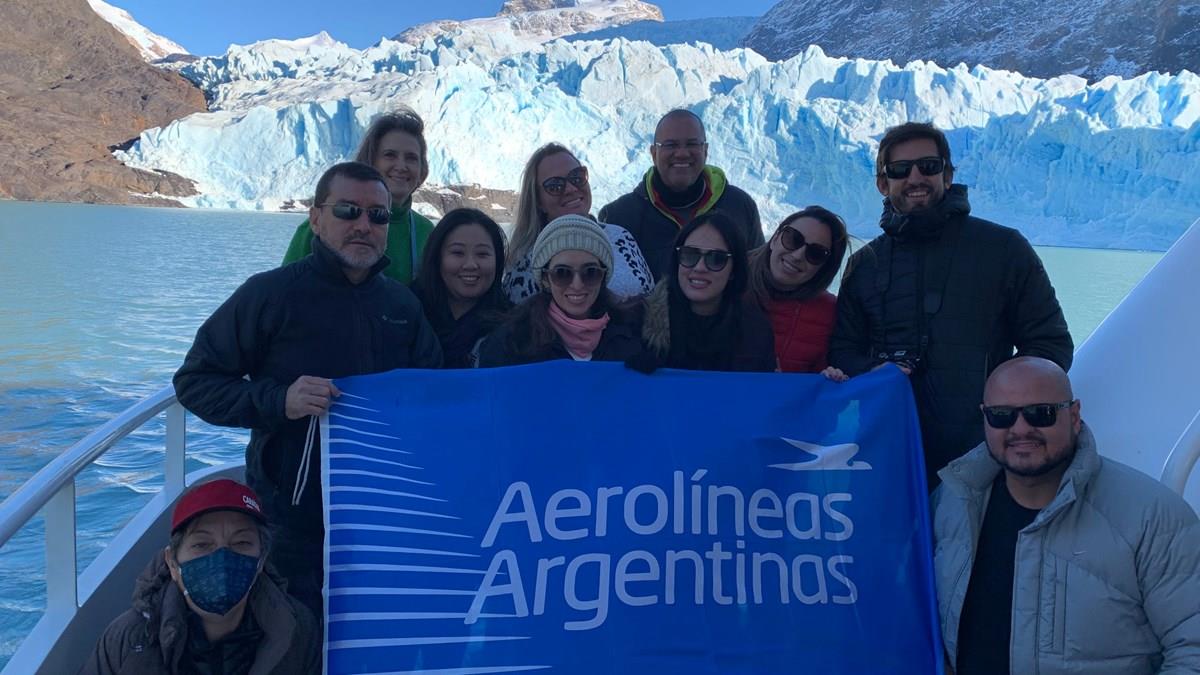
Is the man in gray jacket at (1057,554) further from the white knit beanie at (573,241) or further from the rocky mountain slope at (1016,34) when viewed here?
the rocky mountain slope at (1016,34)

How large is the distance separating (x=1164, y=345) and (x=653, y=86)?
3579 cm

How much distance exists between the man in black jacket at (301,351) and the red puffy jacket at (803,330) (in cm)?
108

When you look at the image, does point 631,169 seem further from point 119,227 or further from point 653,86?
point 119,227

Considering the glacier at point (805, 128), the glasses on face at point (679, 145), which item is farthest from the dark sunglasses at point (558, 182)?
the glacier at point (805, 128)

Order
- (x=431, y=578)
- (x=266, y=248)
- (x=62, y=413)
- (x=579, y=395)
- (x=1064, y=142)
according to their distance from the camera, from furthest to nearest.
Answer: (x=1064, y=142) < (x=266, y=248) < (x=62, y=413) < (x=579, y=395) < (x=431, y=578)

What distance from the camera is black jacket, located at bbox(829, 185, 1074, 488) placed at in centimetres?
231

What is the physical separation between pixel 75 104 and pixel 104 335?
71.3 m

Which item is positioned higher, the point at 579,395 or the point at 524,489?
the point at 579,395

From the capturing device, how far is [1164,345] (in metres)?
2.53

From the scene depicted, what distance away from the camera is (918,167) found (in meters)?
2.35

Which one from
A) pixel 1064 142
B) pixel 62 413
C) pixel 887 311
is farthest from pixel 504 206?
pixel 887 311

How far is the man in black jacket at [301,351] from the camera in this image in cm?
210

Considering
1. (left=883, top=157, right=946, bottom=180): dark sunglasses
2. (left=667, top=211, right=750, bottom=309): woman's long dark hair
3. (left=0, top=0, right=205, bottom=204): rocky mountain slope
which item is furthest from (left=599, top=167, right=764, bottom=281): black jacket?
(left=0, top=0, right=205, bottom=204): rocky mountain slope

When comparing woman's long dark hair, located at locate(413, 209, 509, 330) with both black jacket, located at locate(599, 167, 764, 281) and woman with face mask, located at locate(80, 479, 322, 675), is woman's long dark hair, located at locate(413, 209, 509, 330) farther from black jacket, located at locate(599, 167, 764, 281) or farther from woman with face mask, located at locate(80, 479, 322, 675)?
woman with face mask, located at locate(80, 479, 322, 675)
